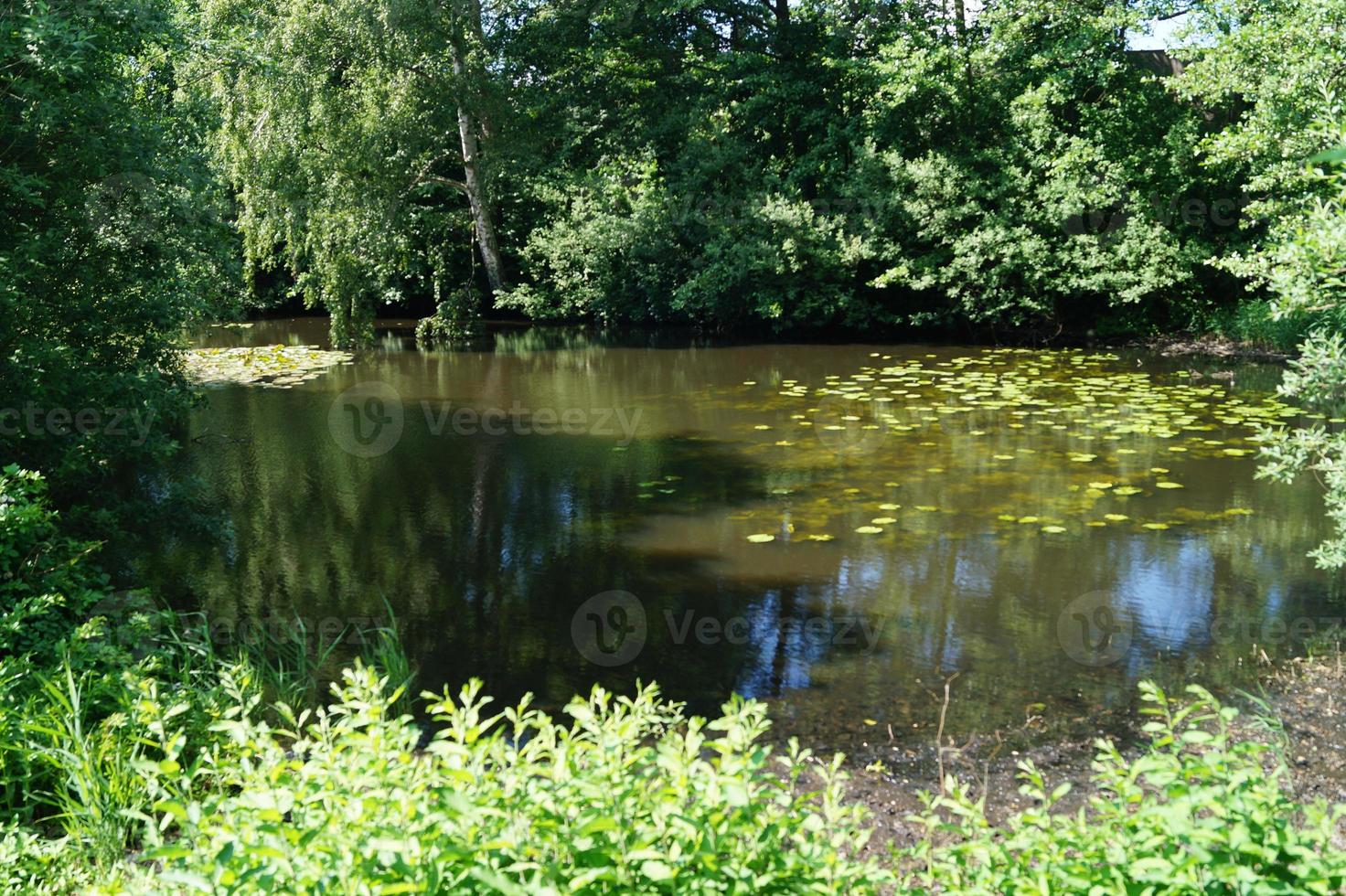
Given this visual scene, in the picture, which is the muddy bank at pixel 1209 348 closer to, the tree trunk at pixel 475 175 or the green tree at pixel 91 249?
the tree trunk at pixel 475 175

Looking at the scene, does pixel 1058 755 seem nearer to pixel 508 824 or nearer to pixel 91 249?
pixel 508 824

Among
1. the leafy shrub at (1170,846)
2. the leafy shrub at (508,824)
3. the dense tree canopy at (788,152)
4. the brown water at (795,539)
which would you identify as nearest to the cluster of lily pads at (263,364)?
the dense tree canopy at (788,152)

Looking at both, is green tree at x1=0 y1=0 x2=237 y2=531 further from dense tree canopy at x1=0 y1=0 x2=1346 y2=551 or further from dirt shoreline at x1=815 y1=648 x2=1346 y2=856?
dense tree canopy at x1=0 y1=0 x2=1346 y2=551

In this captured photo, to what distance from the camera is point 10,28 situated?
5461mm

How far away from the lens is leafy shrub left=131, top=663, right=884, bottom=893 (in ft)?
5.74

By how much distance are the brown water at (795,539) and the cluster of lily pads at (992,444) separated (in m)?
0.04

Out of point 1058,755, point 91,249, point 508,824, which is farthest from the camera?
point 91,249

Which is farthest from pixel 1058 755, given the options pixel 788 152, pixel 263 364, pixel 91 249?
pixel 788 152

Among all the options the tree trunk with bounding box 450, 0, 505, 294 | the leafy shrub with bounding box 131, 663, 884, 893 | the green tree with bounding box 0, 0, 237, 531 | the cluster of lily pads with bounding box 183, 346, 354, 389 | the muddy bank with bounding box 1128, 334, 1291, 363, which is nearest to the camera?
the leafy shrub with bounding box 131, 663, 884, 893

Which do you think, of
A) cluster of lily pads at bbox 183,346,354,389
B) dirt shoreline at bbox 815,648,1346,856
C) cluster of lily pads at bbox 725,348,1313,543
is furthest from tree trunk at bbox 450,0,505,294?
dirt shoreline at bbox 815,648,1346,856

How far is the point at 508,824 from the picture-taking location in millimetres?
1922

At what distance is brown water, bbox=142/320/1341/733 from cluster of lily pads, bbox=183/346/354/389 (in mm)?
1939

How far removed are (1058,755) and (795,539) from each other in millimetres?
3112

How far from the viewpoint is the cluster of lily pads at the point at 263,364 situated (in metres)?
14.6
